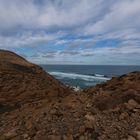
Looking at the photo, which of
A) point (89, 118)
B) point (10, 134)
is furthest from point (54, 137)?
point (10, 134)

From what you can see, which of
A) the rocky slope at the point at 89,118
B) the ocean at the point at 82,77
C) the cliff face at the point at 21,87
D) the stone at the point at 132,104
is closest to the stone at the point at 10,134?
the rocky slope at the point at 89,118

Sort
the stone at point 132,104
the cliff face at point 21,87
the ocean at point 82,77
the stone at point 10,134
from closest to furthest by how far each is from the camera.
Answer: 1. the stone at point 10,134
2. the stone at point 132,104
3. the cliff face at point 21,87
4. the ocean at point 82,77

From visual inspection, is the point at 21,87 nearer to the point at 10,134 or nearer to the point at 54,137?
the point at 10,134

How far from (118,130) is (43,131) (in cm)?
154

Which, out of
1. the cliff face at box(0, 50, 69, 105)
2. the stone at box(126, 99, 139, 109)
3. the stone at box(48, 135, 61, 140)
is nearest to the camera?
the stone at box(48, 135, 61, 140)

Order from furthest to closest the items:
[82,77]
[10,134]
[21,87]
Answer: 1. [82,77]
2. [21,87]
3. [10,134]

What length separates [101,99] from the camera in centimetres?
725

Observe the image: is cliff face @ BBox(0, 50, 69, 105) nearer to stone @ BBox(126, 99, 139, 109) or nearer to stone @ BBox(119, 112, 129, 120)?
stone @ BBox(126, 99, 139, 109)

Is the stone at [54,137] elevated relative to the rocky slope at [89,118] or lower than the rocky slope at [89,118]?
lower

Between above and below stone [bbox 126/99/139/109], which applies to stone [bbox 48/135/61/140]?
below

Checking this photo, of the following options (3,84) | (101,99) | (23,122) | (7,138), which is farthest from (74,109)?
(3,84)

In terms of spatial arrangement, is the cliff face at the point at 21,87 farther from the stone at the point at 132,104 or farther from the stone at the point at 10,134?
the stone at the point at 132,104

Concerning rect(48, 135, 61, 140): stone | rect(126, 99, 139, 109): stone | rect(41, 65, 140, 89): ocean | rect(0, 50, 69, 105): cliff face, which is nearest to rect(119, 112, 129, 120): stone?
rect(126, 99, 139, 109): stone

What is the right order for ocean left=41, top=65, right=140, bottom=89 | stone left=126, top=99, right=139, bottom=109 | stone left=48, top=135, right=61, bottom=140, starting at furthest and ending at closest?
ocean left=41, top=65, right=140, bottom=89, stone left=126, top=99, right=139, bottom=109, stone left=48, top=135, right=61, bottom=140
